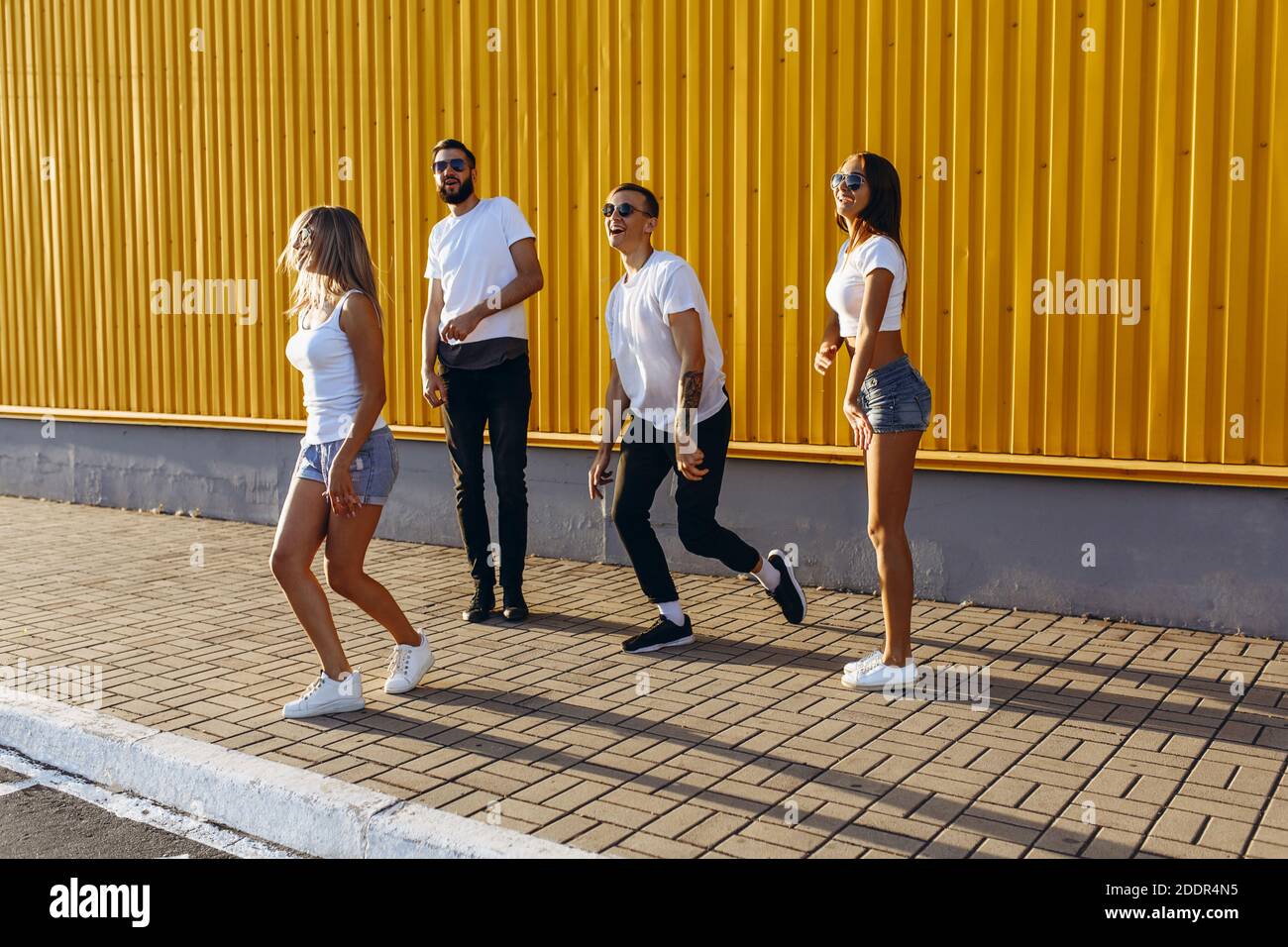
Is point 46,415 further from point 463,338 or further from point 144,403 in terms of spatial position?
point 463,338

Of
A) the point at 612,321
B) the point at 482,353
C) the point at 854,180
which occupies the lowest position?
the point at 482,353

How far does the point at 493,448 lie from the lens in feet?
22.7

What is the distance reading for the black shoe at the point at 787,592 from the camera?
6.56 meters

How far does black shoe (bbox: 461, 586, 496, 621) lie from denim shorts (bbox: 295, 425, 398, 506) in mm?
1805

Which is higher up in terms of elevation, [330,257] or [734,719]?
[330,257]

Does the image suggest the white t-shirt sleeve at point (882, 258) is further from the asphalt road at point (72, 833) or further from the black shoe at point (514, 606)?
the asphalt road at point (72, 833)

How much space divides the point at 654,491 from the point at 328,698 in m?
1.81

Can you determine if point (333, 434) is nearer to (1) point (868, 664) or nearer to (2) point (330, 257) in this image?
(2) point (330, 257)

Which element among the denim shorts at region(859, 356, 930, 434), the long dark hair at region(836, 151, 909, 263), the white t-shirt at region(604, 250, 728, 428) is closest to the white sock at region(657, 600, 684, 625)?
the white t-shirt at region(604, 250, 728, 428)

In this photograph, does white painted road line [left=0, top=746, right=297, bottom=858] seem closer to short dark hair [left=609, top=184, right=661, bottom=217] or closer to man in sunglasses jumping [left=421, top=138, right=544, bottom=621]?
man in sunglasses jumping [left=421, top=138, right=544, bottom=621]

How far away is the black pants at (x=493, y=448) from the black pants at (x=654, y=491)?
0.83 metres

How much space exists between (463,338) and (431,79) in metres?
3.20

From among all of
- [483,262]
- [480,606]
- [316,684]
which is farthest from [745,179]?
[316,684]
